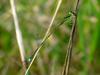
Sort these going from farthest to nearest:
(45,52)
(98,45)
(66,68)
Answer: (45,52)
(98,45)
(66,68)

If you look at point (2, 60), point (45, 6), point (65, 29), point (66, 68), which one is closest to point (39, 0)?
point (45, 6)

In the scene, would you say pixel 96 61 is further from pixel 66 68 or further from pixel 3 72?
pixel 66 68

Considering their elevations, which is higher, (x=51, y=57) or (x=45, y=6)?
(x=45, y=6)

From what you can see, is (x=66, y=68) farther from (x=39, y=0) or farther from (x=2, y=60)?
(x=39, y=0)

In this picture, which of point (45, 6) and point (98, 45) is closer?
point (98, 45)

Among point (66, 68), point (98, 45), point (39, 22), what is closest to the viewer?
point (66, 68)

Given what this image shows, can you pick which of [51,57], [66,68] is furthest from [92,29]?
[66,68]

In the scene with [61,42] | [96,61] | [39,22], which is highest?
[39,22]
